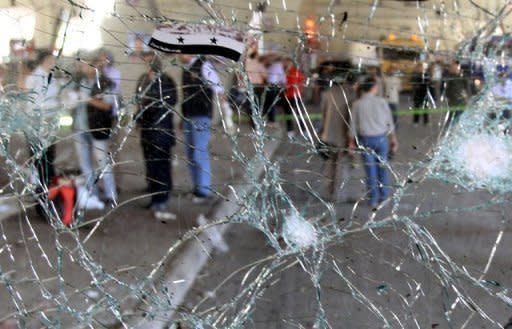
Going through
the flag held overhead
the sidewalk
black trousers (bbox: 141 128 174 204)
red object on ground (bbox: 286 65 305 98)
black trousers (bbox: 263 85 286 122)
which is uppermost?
the flag held overhead

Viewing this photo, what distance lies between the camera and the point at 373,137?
1968 millimetres

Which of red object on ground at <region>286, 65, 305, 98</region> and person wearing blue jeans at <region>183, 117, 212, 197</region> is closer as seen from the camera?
person wearing blue jeans at <region>183, 117, 212, 197</region>

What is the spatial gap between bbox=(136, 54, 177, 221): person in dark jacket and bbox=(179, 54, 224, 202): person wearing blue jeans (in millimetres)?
53

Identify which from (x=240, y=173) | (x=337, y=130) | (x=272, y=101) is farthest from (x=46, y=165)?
(x=337, y=130)

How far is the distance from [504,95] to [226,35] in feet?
2.93

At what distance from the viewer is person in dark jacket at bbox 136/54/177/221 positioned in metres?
1.89

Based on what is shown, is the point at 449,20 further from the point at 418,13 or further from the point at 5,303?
the point at 5,303

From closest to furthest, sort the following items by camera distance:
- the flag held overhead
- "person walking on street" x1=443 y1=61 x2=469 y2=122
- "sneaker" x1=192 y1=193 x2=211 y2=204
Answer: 1. the flag held overhead
2. "sneaker" x1=192 y1=193 x2=211 y2=204
3. "person walking on street" x1=443 y1=61 x2=469 y2=122

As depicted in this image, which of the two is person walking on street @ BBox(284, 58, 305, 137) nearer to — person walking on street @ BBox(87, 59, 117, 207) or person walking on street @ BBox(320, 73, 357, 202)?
person walking on street @ BBox(320, 73, 357, 202)

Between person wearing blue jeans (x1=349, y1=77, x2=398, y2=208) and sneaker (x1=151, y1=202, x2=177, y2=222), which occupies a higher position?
person wearing blue jeans (x1=349, y1=77, x2=398, y2=208)

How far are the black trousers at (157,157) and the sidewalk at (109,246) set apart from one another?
0.08 feet

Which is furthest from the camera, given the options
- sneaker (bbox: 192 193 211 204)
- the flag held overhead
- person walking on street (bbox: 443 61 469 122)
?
person walking on street (bbox: 443 61 469 122)

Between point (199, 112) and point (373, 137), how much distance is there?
0.54 meters

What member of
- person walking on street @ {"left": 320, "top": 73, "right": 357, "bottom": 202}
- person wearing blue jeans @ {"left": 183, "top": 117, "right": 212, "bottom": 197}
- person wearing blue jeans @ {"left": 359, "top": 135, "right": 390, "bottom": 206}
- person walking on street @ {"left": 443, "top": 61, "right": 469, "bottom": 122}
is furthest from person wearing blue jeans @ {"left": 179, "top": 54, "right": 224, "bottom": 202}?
person walking on street @ {"left": 443, "top": 61, "right": 469, "bottom": 122}
